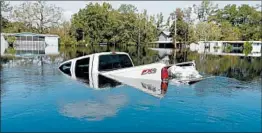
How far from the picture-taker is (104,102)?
1083cm

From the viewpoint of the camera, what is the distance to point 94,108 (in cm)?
996

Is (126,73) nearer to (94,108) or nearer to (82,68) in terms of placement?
(82,68)

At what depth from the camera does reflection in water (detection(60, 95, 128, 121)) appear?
357 inches

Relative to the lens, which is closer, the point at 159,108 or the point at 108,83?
the point at 159,108

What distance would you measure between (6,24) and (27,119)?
237 ft

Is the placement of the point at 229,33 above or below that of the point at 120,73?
above

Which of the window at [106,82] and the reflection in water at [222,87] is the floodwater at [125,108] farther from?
the window at [106,82]

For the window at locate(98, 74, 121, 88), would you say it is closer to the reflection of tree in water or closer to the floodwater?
the floodwater

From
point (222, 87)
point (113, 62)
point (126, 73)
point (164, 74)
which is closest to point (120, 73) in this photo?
point (126, 73)

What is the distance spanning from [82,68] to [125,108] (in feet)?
31.5

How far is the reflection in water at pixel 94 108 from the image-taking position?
907 cm

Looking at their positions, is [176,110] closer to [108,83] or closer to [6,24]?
[108,83]

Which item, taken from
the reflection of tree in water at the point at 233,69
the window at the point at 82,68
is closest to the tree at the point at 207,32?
the reflection of tree in water at the point at 233,69

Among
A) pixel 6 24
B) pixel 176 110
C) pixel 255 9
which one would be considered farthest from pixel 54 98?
pixel 255 9
